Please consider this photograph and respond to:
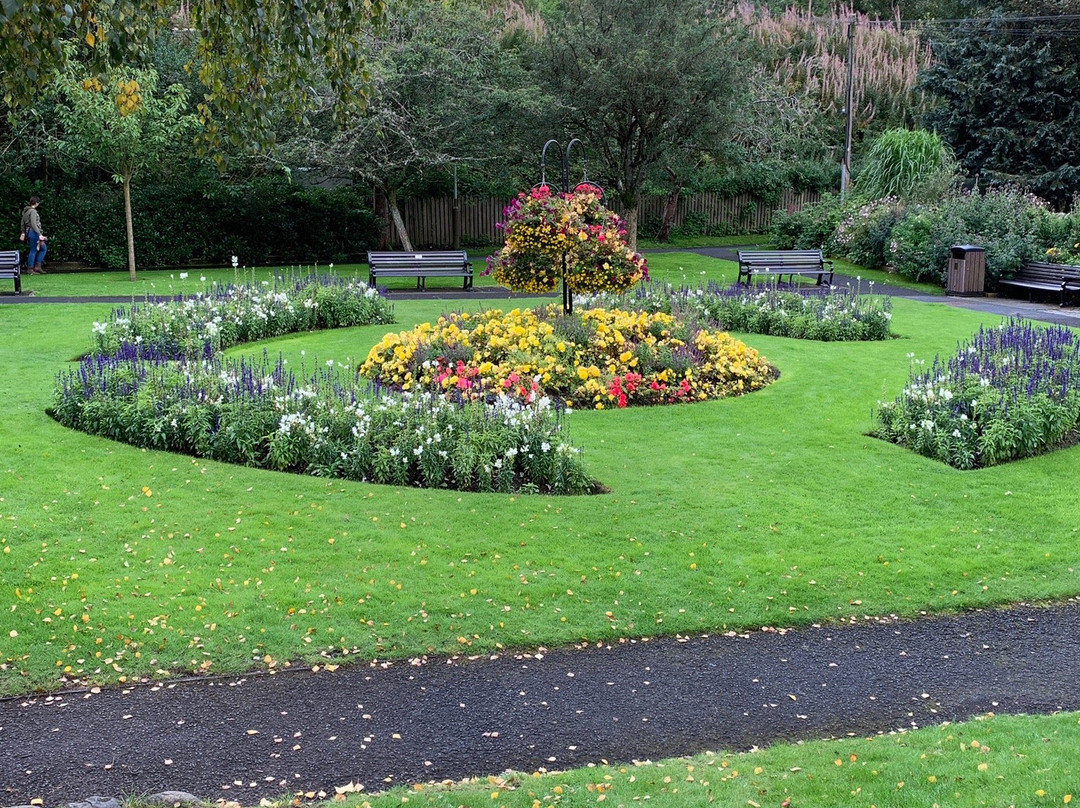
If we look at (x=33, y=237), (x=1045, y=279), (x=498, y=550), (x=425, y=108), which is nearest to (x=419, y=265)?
(x=425, y=108)

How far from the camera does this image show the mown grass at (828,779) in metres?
4.03

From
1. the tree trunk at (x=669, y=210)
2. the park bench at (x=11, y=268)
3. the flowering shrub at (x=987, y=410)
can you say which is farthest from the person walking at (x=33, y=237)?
the flowering shrub at (x=987, y=410)

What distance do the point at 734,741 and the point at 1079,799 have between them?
1414mm

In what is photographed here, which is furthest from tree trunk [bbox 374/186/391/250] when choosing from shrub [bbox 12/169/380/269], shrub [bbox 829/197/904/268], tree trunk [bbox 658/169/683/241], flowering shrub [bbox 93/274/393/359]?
shrub [bbox 829/197/904/268]

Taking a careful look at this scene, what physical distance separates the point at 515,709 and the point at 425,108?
20132mm

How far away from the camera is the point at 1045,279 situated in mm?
20859

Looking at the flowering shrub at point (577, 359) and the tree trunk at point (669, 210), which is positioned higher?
the tree trunk at point (669, 210)

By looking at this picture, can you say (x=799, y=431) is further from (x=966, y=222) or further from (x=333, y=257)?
(x=333, y=257)

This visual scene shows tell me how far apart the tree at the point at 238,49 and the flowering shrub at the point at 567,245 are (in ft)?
22.9

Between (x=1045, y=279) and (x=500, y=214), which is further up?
(x=500, y=214)

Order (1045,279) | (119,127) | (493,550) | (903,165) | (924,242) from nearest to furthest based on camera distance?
(493,550) < (119,127) < (1045,279) < (924,242) < (903,165)

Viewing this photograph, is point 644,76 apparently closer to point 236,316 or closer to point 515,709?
point 236,316

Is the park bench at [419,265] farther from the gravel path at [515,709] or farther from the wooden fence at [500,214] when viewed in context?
the gravel path at [515,709]

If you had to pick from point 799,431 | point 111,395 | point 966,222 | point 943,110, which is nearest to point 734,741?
point 799,431
